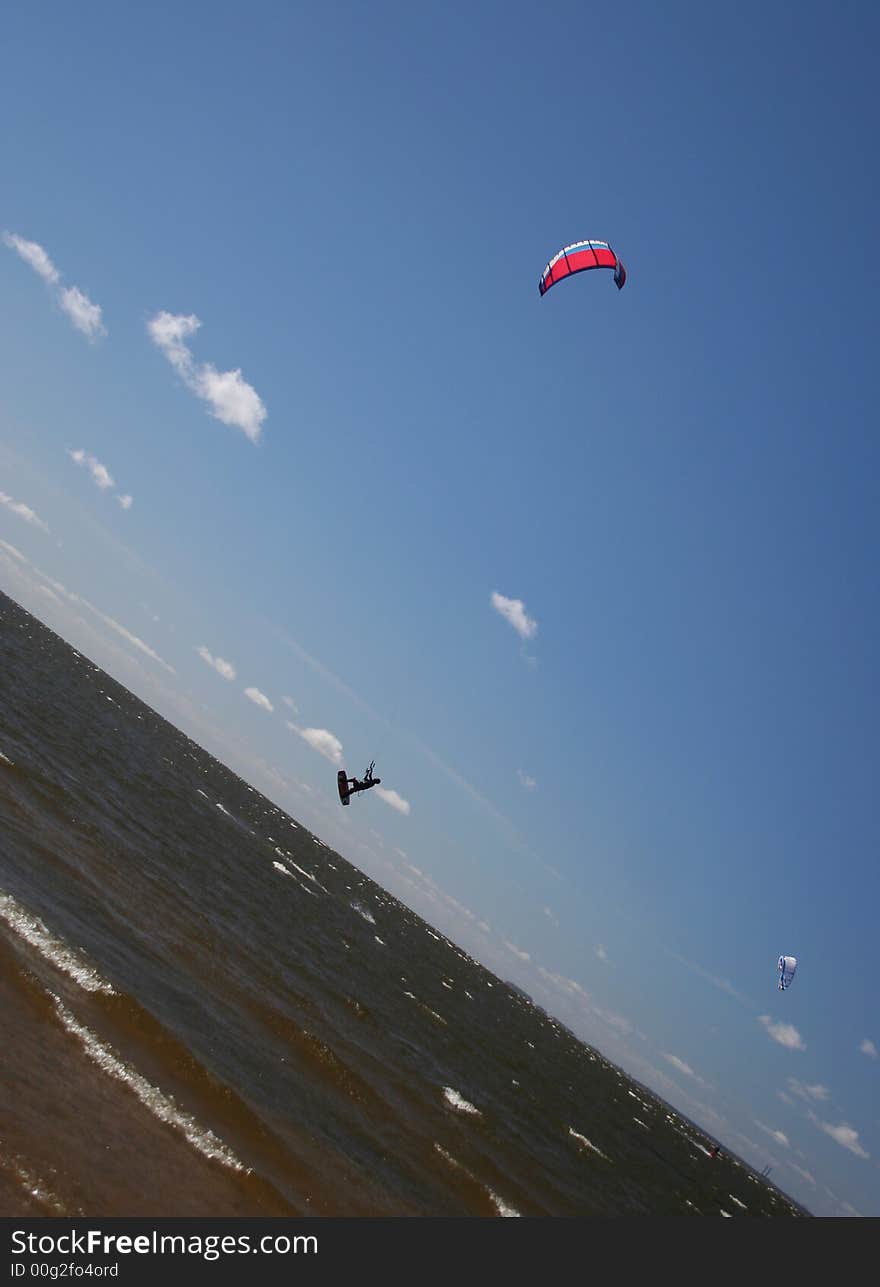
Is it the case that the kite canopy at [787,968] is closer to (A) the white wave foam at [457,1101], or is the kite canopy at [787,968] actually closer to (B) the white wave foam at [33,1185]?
(A) the white wave foam at [457,1101]

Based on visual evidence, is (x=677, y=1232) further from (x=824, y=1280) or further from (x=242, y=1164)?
(x=242, y=1164)

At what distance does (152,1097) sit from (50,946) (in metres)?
4.59

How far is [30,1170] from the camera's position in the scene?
9453 millimetres

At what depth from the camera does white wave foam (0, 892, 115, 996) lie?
1578cm

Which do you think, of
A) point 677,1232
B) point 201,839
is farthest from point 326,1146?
point 201,839

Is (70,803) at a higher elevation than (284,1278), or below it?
below

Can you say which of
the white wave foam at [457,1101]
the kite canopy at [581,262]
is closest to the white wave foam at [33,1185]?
the white wave foam at [457,1101]

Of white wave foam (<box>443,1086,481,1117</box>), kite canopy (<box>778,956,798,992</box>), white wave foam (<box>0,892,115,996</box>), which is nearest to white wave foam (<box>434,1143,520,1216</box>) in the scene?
white wave foam (<box>443,1086,481,1117</box>)

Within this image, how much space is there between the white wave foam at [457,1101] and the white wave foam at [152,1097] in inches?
659

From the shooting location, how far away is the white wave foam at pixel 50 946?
15781 mm

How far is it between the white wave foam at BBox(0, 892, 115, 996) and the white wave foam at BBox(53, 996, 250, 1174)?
1802 millimetres

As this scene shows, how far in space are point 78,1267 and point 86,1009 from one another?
6.47 metres

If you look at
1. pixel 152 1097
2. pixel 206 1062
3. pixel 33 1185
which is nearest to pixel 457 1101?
pixel 206 1062

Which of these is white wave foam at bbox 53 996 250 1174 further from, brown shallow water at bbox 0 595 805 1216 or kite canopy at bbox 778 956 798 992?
kite canopy at bbox 778 956 798 992
